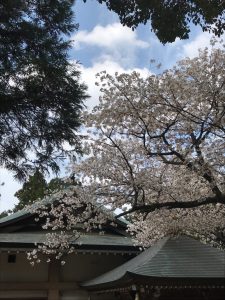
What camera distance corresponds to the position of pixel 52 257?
11289 millimetres

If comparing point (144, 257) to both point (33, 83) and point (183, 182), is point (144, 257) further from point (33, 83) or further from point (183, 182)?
point (33, 83)

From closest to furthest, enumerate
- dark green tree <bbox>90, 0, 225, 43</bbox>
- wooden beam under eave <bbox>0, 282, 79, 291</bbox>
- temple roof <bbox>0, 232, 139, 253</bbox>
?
dark green tree <bbox>90, 0, 225, 43</bbox>
temple roof <bbox>0, 232, 139, 253</bbox>
wooden beam under eave <bbox>0, 282, 79, 291</bbox>

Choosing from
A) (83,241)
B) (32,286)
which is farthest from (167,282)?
(32,286)

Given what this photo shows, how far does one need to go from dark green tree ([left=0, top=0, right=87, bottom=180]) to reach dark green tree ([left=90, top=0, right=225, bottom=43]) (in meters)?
0.88

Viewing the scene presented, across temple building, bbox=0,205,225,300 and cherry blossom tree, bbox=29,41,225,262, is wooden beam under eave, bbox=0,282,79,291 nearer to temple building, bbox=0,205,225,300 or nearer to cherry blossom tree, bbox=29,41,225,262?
temple building, bbox=0,205,225,300

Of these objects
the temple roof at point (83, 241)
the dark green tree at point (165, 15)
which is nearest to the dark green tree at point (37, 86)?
the dark green tree at point (165, 15)

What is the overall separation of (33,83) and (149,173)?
3.73 metres

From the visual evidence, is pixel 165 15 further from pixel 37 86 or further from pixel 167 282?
pixel 167 282

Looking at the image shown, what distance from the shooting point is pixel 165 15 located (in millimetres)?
4832

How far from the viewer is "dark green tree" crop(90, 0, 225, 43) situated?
15.7ft

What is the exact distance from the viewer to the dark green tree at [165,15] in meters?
4.78

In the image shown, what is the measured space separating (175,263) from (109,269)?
→ 3.41 metres

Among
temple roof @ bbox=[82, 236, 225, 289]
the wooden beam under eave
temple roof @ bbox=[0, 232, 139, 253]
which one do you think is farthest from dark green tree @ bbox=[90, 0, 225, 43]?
the wooden beam under eave

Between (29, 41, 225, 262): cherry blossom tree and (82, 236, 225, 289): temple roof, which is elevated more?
(29, 41, 225, 262): cherry blossom tree
